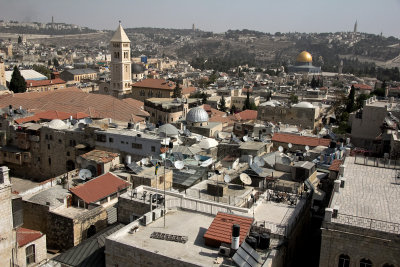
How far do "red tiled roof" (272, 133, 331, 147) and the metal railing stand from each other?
1814 centimetres

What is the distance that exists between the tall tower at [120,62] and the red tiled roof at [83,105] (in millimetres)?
14180

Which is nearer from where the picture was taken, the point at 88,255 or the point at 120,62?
the point at 88,255

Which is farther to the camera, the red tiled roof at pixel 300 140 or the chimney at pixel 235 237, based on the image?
the red tiled roof at pixel 300 140

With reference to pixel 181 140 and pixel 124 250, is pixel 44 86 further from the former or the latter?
pixel 124 250

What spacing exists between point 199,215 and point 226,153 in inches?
517

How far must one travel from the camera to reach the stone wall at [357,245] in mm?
9398

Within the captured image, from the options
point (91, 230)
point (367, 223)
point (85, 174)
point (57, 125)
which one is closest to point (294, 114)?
point (57, 125)

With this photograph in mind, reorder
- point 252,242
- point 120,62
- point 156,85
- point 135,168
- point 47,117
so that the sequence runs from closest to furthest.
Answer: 1. point 252,242
2. point 135,168
3. point 47,117
4. point 120,62
5. point 156,85

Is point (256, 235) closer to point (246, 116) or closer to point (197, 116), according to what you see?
point (197, 116)

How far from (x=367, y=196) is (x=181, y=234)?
5.73 meters

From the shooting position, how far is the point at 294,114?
4294 centimetres

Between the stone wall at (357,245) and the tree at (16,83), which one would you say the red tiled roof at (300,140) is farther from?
the tree at (16,83)

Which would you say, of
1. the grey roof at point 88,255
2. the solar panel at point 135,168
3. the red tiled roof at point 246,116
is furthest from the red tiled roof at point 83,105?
the grey roof at point 88,255

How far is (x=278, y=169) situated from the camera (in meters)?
19.9
